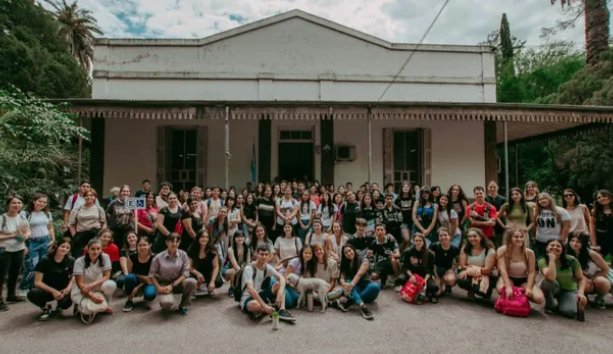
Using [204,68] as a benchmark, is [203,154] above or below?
below

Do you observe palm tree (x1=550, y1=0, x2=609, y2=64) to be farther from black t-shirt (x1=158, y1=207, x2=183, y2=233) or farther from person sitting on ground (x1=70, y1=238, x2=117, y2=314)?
person sitting on ground (x1=70, y1=238, x2=117, y2=314)

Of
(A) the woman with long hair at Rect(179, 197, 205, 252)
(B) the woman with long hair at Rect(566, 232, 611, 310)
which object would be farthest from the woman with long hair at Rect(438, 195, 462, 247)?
(A) the woman with long hair at Rect(179, 197, 205, 252)

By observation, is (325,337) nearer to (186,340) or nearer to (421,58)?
(186,340)

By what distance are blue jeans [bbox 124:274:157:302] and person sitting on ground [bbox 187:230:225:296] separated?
56 cm

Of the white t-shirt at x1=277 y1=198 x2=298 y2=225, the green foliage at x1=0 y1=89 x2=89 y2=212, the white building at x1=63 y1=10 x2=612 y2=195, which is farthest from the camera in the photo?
the white building at x1=63 y1=10 x2=612 y2=195

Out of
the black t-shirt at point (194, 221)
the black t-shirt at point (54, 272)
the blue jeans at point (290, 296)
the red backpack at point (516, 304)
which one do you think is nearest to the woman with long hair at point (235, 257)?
the black t-shirt at point (194, 221)

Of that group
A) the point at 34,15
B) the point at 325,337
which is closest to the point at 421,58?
the point at 325,337

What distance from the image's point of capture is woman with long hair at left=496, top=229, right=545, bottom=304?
4668mm

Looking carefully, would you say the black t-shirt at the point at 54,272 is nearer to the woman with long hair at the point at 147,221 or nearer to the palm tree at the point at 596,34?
the woman with long hair at the point at 147,221

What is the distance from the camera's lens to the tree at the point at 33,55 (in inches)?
588

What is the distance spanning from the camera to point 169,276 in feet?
15.8

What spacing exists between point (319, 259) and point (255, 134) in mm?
5906

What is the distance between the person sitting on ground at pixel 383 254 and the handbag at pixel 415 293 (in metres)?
0.55

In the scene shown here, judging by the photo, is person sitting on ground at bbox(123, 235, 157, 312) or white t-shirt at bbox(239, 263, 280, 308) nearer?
white t-shirt at bbox(239, 263, 280, 308)
